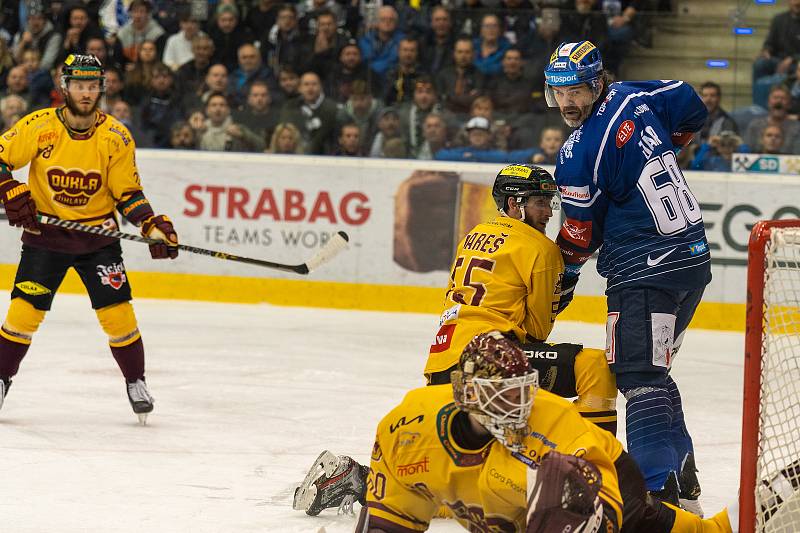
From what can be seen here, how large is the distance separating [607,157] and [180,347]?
3.58m

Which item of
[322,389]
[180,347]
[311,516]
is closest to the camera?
[311,516]

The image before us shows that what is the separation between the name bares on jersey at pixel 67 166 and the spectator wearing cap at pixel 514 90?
11.2 feet

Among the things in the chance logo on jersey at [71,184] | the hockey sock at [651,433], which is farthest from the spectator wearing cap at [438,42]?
the hockey sock at [651,433]

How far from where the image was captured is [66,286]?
8.17m

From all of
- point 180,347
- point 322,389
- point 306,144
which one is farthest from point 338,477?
point 306,144

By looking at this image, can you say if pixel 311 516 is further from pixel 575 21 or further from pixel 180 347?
pixel 575 21

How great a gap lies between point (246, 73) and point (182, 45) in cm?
51

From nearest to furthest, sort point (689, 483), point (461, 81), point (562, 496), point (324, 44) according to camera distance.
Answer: point (562, 496) < point (689, 483) < point (461, 81) < point (324, 44)

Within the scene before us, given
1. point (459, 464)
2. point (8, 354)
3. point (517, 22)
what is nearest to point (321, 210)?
point (517, 22)

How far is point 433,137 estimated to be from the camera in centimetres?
788

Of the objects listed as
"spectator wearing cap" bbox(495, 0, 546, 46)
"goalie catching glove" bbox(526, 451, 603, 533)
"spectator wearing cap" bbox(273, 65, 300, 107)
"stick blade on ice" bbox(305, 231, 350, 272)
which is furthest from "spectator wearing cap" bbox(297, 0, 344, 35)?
"goalie catching glove" bbox(526, 451, 603, 533)

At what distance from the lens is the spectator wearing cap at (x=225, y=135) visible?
26.3 feet

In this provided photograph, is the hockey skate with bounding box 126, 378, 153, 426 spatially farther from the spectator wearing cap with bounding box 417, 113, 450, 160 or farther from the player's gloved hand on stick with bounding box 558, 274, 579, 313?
the spectator wearing cap with bounding box 417, 113, 450, 160

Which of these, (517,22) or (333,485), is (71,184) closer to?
(333,485)
